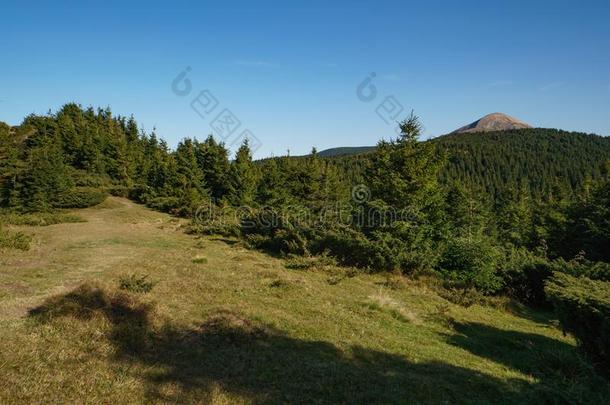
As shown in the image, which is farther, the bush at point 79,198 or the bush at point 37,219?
the bush at point 79,198

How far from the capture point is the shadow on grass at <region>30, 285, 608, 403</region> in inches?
320

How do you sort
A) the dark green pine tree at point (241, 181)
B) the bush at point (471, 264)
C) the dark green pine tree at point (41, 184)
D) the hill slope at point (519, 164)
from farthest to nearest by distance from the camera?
the hill slope at point (519, 164), the dark green pine tree at point (241, 181), the dark green pine tree at point (41, 184), the bush at point (471, 264)

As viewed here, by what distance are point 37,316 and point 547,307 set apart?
1010 inches

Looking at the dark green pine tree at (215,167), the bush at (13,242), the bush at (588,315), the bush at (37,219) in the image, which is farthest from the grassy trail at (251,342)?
the dark green pine tree at (215,167)

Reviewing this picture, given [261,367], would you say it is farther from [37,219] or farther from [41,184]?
[41,184]

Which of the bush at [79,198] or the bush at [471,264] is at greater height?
the bush at [79,198]

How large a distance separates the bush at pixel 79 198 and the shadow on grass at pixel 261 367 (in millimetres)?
33020

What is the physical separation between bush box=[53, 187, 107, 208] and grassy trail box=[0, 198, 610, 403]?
2421cm

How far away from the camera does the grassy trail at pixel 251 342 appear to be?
8102 millimetres

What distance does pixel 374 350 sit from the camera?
439 inches

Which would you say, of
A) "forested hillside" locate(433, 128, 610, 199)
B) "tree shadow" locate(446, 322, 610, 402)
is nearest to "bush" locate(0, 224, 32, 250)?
"tree shadow" locate(446, 322, 610, 402)

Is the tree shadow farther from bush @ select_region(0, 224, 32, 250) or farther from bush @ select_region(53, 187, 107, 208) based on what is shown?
bush @ select_region(53, 187, 107, 208)

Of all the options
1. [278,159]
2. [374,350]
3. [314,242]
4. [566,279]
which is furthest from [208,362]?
[278,159]

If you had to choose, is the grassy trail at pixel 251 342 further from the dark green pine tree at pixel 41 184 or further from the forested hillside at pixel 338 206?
the dark green pine tree at pixel 41 184
